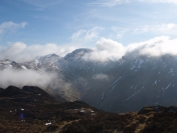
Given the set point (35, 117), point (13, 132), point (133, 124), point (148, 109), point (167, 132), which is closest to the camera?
point (167, 132)

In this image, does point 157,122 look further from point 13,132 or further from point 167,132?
point 13,132

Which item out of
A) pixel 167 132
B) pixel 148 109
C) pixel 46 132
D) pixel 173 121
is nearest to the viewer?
pixel 167 132

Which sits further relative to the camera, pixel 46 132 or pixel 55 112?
pixel 55 112

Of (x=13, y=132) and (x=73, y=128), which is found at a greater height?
(x=73, y=128)

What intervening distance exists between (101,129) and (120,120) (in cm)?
649

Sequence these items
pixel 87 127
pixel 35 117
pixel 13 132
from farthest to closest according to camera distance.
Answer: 1. pixel 35 117
2. pixel 13 132
3. pixel 87 127

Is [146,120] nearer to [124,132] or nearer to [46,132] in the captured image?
[124,132]

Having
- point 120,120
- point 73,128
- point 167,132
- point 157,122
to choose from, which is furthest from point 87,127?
point 167,132

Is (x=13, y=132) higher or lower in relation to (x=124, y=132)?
lower

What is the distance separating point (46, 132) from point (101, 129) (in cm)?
1823

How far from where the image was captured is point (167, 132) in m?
42.9

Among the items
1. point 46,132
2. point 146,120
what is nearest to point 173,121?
point 146,120

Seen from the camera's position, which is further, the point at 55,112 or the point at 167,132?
the point at 55,112

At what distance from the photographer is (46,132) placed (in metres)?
64.1
